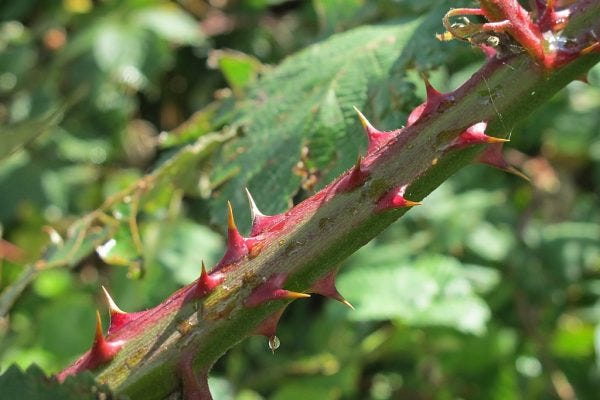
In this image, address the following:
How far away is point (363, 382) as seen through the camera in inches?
103

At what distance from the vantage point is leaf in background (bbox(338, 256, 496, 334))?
2098mm

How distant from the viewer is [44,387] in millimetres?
774

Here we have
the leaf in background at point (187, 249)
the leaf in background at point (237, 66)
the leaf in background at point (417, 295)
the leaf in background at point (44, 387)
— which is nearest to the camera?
the leaf in background at point (44, 387)

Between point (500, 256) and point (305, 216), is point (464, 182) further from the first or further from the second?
point (305, 216)

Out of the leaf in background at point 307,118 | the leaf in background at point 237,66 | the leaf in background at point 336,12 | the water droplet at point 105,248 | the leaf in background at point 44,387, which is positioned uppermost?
the leaf in background at point 44,387

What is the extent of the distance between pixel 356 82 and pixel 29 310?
178cm

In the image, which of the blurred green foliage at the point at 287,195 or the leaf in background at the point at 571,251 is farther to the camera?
the leaf in background at the point at 571,251

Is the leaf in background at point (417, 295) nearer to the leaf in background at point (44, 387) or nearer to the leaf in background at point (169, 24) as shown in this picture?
the leaf in background at point (169, 24)

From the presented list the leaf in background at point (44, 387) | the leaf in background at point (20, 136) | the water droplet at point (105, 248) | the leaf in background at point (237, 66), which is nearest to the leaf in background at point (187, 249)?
the leaf in background at point (237, 66)

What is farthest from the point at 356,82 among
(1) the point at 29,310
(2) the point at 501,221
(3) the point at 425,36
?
(1) the point at 29,310

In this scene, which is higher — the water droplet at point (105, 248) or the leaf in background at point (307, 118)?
the leaf in background at point (307, 118)

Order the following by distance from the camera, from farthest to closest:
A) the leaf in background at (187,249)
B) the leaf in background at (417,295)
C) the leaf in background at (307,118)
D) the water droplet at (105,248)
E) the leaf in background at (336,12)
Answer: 1. the leaf in background at (187,249)
2. the leaf in background at (417,295)
3. the leaf in background at (336,12)
4. the water droplet at (105,248)
5. the leaf in background at (307,118)

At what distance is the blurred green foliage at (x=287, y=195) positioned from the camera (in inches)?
51.8

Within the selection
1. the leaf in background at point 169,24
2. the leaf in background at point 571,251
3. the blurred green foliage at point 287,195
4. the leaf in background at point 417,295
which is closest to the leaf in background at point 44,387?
the blurred green foliage at point 287,195
